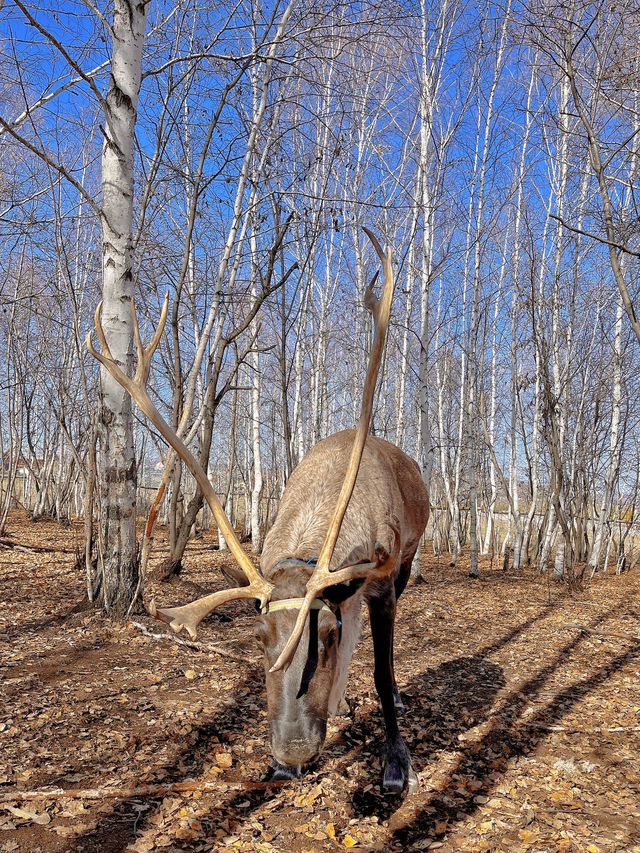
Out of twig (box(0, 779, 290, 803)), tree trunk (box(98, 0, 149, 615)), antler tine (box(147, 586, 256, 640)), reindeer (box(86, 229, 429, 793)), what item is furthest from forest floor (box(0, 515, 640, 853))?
antler tine (box(147, 586, 256, 640))

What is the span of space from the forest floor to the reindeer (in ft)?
1.17

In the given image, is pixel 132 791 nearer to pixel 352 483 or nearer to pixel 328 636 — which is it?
pixel 328 636

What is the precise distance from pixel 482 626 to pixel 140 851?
660 centimetres

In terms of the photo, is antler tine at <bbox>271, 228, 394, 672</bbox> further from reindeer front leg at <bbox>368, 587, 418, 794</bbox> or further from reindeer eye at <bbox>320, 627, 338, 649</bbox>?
reindeer front leg at <bbox>368, 587, 418, 794</bbox>

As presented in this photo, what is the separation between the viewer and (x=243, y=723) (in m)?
4.37

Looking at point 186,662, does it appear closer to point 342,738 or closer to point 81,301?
point 342,738

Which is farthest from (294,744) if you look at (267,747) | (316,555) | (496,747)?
(496,747)

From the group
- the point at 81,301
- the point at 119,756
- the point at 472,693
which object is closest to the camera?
the point at 119,756

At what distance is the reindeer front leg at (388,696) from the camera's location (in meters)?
3.71

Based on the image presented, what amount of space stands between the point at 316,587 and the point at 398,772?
1732 mm

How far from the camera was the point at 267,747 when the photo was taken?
406cm

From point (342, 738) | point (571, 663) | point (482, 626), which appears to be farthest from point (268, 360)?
point (342, 738)

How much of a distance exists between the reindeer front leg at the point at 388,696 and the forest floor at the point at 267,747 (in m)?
0.11

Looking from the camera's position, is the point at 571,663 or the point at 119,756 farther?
the point at 571,663
